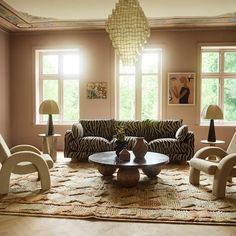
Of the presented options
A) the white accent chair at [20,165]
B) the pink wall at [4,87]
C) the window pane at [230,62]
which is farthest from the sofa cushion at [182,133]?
the pink wall at [4,87]

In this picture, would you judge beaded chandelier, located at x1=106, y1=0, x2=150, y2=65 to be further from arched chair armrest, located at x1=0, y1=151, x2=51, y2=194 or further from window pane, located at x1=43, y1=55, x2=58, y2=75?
window pane, located at x1=43, y1=55, x2=58, y2=75

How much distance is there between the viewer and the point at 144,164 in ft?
13.4

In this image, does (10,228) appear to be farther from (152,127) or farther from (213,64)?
(213,64)

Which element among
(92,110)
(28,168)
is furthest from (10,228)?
(92,110)

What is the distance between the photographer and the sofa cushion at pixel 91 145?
587cm

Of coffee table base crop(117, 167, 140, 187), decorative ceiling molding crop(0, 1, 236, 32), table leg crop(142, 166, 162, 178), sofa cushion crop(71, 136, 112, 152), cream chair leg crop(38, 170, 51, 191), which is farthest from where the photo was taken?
decorative ceiling molding crop(0, 1, 236, 32)

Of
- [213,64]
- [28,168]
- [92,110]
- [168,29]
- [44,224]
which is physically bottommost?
[44,224]

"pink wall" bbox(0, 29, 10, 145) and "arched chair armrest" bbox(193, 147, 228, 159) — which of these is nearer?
"arched chair armrest" bbox(193, 147, 228, 159)

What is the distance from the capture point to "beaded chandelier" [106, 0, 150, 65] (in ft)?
14.2

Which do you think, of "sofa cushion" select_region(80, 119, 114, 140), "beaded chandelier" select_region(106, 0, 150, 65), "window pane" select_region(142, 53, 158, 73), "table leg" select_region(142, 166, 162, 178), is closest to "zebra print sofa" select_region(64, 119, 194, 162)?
"sofa cushion" select_region(80, 119, 114, 140)

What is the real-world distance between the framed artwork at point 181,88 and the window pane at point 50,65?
9.37ft

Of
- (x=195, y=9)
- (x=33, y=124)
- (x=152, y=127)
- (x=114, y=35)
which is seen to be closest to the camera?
(x=114, y=35)

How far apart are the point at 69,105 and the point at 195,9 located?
374 cm

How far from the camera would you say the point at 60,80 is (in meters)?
7.86
